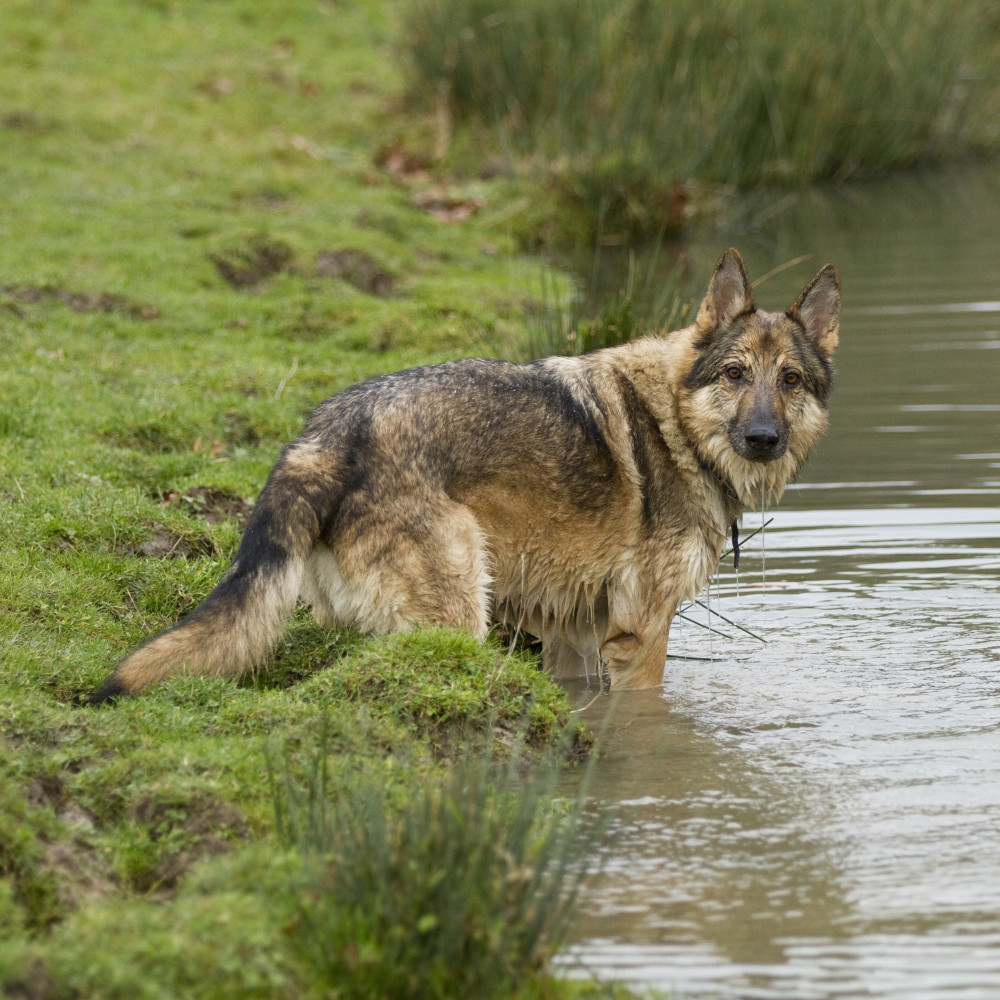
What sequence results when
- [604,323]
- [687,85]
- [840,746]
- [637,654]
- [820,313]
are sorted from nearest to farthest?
[840,746]
[637,654]
[820,313]
[604,323]
[687,85]

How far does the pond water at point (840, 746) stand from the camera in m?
4.20

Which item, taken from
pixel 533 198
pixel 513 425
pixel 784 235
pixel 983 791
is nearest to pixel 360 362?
pixel 513 425

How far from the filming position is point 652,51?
Answer: 771 inches

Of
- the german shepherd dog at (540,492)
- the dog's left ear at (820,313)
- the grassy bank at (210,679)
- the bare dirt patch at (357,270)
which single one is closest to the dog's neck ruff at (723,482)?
the german shepherd dog at (540,492)

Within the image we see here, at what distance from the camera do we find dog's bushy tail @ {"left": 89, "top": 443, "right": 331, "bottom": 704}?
5.31 m

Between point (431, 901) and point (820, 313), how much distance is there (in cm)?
409

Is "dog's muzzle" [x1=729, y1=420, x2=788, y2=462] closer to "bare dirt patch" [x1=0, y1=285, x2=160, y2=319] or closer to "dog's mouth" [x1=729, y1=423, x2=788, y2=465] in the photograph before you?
"dog's mouth" [x1=729, y1=423, x2=788, y2=465]

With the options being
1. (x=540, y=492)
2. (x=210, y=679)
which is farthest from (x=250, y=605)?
(x=540, y=492)

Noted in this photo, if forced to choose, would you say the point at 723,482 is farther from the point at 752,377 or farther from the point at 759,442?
the point at 752,377

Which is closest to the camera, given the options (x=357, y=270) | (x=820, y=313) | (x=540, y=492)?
(x=540, y=492)

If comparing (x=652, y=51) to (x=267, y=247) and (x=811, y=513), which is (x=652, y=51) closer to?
(x=267, y=247)

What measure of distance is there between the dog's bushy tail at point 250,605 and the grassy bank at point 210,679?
0.45 feet

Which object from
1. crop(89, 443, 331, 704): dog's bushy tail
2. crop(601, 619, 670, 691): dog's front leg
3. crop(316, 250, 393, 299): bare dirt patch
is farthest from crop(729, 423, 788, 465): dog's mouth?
crop(316, 250, 393, 299): bare dirt patch

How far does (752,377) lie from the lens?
6422 mm
